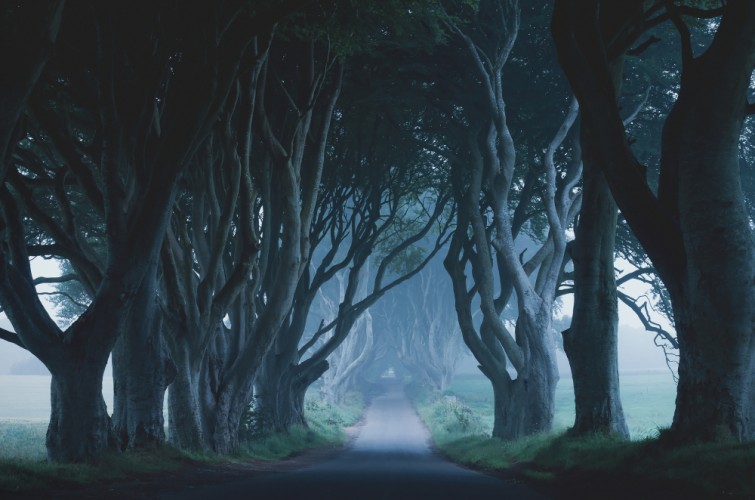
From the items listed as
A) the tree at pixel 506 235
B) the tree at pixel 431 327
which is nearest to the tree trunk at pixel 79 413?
the tree at pixel 506 235

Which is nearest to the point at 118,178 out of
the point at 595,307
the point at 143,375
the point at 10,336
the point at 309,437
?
the point at 10,336

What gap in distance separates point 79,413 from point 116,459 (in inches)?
33.1

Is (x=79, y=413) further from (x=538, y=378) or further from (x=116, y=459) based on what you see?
(x=538, y=378)

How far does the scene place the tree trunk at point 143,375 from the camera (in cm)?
1222

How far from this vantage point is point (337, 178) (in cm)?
2334

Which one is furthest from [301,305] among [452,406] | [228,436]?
[452,406]

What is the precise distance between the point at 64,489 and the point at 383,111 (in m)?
14.8

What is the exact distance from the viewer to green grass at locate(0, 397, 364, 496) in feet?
27.6

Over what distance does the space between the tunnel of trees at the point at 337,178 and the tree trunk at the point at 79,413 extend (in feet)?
0.12

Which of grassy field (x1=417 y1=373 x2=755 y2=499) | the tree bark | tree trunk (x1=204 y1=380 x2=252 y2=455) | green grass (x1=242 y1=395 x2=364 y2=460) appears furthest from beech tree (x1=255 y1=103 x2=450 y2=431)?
the tree bark

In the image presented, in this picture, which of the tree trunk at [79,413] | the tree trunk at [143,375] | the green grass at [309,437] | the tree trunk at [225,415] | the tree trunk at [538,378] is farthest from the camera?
the green grass at [309,437]

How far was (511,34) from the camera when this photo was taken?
18516mm

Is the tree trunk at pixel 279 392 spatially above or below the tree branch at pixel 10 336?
below

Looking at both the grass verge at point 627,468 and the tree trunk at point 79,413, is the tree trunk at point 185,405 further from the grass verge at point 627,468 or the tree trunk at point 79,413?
the grass verge at point 627,468
